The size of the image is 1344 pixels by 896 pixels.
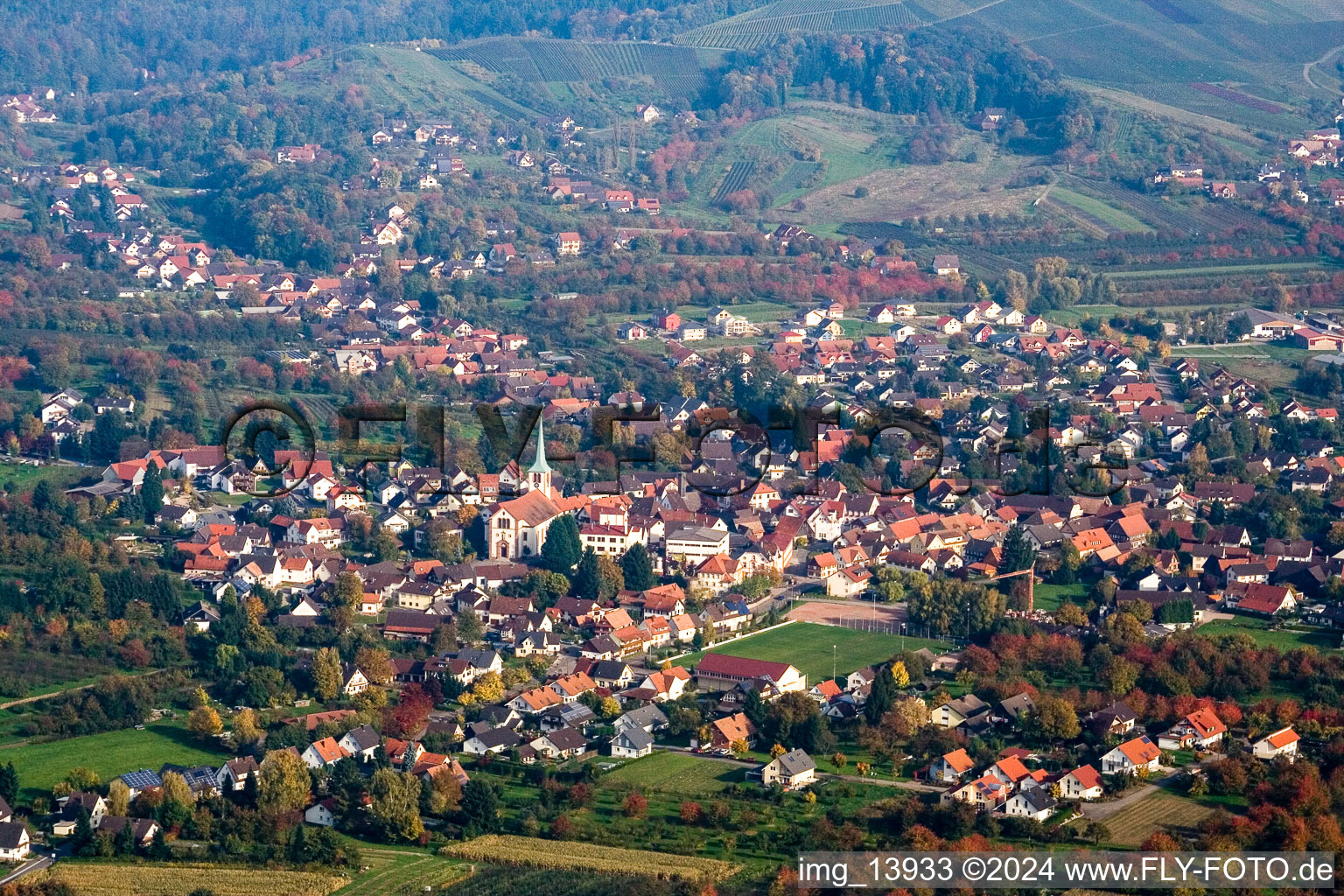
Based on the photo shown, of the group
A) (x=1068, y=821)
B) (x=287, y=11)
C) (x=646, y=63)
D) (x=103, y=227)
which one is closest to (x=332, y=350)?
(x=103, y=227)

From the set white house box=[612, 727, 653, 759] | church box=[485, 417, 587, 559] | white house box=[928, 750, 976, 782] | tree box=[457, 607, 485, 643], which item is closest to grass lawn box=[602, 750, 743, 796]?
white house box=[612, 727, 653, 759]

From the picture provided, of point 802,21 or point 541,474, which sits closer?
point 541,474

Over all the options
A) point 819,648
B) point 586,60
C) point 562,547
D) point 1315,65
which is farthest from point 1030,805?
point 586,60

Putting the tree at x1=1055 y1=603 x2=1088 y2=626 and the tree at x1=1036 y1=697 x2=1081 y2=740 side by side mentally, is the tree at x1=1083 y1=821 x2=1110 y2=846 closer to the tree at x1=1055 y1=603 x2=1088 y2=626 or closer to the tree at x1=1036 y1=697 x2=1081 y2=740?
the tree at x1=1036 y1=697 x2=1081 y2=740

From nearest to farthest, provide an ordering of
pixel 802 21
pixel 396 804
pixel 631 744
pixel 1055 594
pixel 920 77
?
pixel 396 804 → pixel 631 744 → pixel 1055 594 → pixel 920 77 → pixel 802 21

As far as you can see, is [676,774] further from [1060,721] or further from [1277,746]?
[1277,746]

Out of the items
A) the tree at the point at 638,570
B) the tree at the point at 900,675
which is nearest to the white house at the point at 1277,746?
the tree at the point at 900,675
